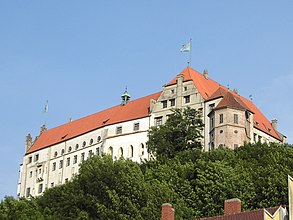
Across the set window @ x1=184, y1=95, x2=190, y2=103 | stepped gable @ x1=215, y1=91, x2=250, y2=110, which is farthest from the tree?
window @ x1=184, y1=95, x2=190, y2=103

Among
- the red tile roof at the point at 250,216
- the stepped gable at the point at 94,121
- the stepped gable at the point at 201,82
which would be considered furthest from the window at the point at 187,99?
the red tile roof at the point at 250,216

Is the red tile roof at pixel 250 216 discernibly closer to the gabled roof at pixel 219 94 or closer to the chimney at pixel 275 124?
the gabled roof at pixel 219 94

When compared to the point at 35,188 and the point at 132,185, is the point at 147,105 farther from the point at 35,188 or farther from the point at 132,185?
the point at 132,185

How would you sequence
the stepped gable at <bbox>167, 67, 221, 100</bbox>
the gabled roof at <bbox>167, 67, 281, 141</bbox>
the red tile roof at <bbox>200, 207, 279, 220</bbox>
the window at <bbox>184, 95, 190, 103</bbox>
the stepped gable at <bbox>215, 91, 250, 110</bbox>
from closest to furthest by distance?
the red tile roof at <bbox>200, 207, 279, 220</bbox>, the stepped gable at <bbox>215, 91, 250, 110</bbox>, the gabled roof at <bbox>167, 67, 281, 141</bbox>, the window at <bbox>184, 95, 190, 103</bbox>, the stepped gable at <bbox>167, 67, 221, 100</bbox>

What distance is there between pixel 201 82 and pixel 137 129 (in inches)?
527

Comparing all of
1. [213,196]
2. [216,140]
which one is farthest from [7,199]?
[216,140]

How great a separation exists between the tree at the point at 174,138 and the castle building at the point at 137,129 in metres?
7.58

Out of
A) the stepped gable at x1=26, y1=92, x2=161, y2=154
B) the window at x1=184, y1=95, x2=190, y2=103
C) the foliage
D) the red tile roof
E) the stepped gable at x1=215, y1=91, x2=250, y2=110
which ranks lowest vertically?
the red tile roof

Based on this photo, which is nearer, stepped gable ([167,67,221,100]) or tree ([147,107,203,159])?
tree ([147,107,203,159])

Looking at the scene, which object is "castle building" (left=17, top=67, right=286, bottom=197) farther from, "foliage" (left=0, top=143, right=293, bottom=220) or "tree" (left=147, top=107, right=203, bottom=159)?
"foliage" (left=0, top=143, right=293, bottom=220)

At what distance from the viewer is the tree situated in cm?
10004

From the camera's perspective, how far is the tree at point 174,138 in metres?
100

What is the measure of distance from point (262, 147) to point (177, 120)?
15627 mm

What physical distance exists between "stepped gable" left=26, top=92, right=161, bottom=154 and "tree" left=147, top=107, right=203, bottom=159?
893 inches
